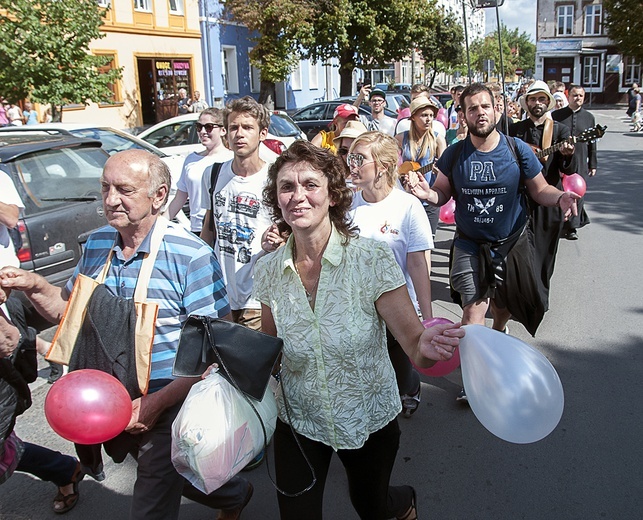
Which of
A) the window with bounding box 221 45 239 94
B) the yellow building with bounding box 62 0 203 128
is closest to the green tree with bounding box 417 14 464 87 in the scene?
the window with bounding box 221 45 239 94

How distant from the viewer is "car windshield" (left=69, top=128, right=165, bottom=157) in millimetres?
8391

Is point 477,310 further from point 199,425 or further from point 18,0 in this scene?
point 18,0

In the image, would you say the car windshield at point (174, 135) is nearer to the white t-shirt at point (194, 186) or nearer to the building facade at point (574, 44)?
the white t-shirt at point (194, 186)

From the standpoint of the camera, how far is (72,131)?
8430 mm

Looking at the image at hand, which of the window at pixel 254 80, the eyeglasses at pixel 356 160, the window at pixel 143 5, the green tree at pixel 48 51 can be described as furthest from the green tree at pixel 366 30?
the eyeglasses at pixel 356 160

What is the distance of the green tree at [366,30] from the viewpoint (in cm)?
2688

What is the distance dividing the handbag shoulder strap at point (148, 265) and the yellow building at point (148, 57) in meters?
21.4

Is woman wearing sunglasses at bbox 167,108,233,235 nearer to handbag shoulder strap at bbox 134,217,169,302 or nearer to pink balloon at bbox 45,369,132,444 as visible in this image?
handbag shoulder strap at bbox 134,217,169,302

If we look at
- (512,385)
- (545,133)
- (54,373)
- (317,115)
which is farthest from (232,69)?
(512,385)

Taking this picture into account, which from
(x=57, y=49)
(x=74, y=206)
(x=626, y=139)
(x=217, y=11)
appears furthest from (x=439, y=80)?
(x=74, y=206)

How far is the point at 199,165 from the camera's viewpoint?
4.77 m

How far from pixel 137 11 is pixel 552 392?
26236 millimetres

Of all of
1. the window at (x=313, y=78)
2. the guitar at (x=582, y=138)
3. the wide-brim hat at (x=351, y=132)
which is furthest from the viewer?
the window at (x=313, y=78)

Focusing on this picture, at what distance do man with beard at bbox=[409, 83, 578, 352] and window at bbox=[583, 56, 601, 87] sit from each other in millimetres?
55264
